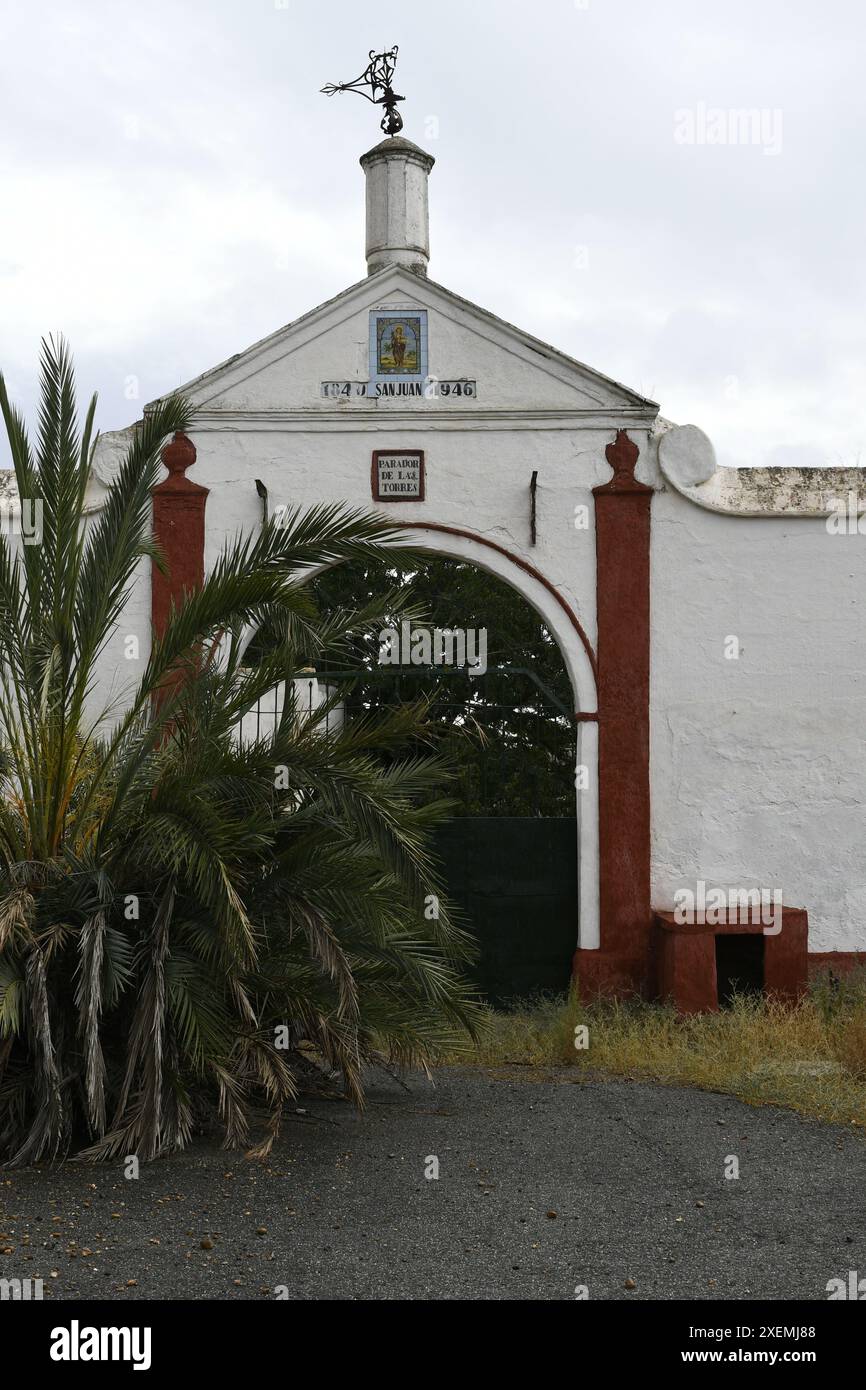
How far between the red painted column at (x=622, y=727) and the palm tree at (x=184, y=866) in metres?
2.42

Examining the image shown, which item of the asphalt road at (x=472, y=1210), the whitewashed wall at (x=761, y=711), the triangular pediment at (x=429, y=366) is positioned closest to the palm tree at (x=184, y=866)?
the asphalt road at (x=472, y=1210)

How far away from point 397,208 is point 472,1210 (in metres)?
7.48

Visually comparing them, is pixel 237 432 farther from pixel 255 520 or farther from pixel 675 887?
pixel 675 887

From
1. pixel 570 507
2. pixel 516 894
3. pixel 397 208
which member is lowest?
pixel 516 894

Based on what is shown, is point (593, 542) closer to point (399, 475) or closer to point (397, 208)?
point (399, 475)

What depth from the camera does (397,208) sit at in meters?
10.6

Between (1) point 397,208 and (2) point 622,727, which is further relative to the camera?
(1) point 397,208

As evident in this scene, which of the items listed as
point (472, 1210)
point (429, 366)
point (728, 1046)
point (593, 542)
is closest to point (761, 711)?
point (593, 542)

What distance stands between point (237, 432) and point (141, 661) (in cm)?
168

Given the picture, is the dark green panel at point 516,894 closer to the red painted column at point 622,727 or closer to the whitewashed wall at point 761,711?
the red painted column at point 622,727

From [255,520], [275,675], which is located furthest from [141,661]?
[275,675]

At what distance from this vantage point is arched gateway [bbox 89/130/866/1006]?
971 cm

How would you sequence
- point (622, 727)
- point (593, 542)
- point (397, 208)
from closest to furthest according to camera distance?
point (622, 727) → point (593, 542) → point (397, 208)

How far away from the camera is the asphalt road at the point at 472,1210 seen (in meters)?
4.76
